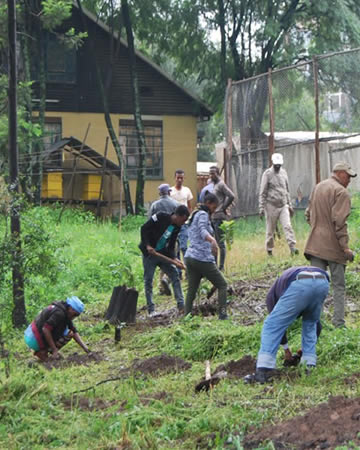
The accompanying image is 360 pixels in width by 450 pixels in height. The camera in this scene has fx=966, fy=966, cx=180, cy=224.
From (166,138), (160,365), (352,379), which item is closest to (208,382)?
(352,379)

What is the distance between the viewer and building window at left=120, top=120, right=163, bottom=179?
113 feet

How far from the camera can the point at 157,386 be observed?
9.12m

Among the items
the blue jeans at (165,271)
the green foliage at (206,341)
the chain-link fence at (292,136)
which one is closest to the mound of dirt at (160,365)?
the green foliage at (206,341)

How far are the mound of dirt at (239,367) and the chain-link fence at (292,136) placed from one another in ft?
28.8

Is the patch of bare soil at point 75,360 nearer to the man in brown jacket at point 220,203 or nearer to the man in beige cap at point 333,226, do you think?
the man in beige cap at point 333,226

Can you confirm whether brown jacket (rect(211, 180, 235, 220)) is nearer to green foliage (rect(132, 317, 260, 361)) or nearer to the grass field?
the grass field

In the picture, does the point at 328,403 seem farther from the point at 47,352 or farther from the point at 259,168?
the point at 259,168

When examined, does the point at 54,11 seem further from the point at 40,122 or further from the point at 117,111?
the point at 117,111

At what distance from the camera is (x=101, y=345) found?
1235cm

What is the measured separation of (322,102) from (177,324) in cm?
1058

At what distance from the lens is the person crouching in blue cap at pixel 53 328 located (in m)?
10.8

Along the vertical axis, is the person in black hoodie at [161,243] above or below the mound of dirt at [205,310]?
above

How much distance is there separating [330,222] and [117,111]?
24.5m

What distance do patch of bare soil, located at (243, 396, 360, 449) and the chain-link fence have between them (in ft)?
36.7
